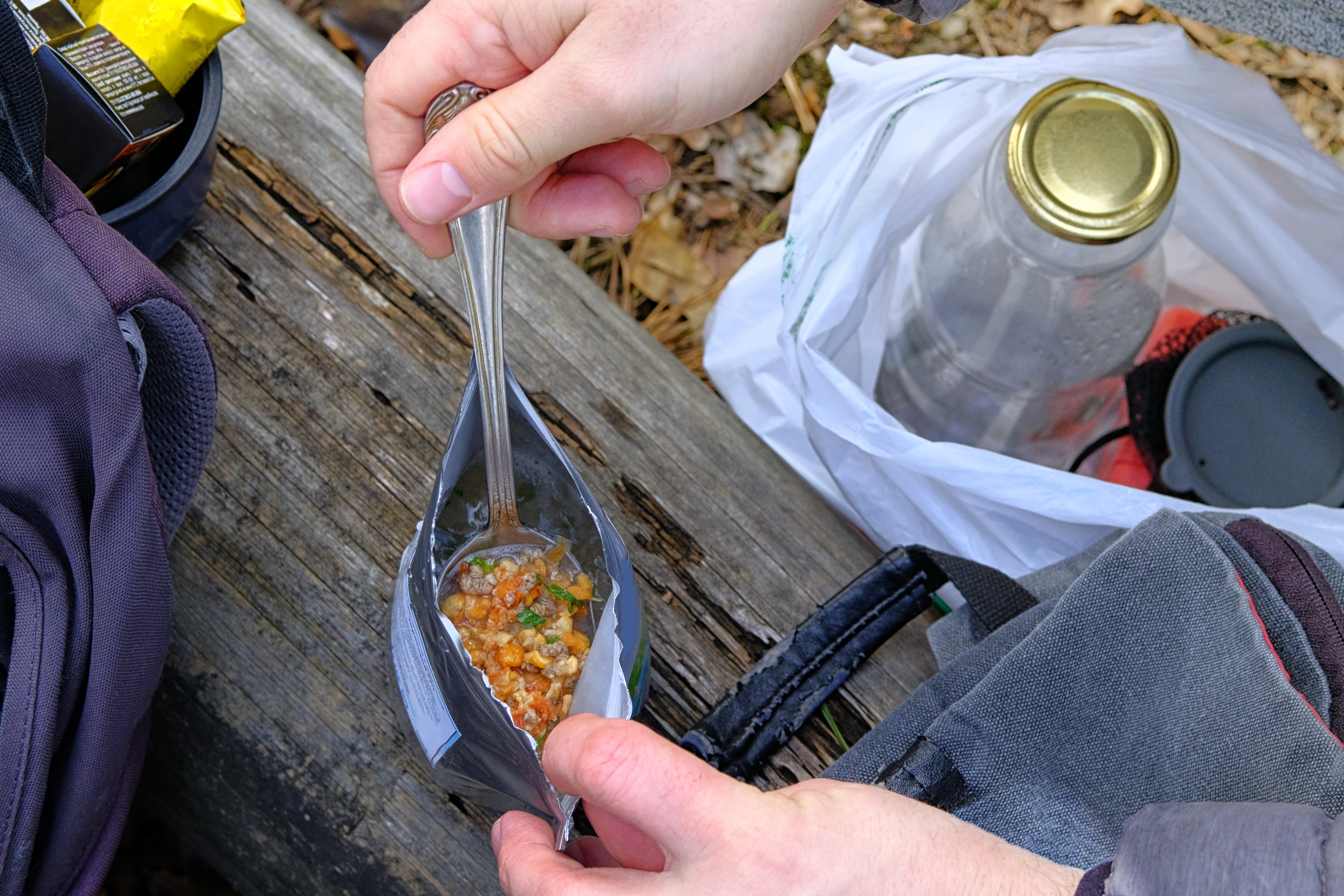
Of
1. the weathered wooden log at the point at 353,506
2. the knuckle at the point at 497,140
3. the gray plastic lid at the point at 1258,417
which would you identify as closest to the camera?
the knuckle at the point at 497,140

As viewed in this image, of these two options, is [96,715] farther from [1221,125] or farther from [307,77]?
[1221,125]

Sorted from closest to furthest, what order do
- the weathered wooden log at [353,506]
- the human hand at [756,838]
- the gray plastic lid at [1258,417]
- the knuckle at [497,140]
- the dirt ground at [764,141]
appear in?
the human hand at [756,838], the knuckle at [497,140], the weathered wooden log at [353,506], the gray plastic lid at [1258,417], the dirt ground at [764,141]

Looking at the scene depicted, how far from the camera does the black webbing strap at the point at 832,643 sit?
27.3 inches

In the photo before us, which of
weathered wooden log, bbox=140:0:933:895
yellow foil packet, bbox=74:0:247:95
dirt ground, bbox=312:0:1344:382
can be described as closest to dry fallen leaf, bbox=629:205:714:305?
dirt ground, bbox=312:0:1344:382

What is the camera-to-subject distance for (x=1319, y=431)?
3.43 feet

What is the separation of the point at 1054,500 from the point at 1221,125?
40cm

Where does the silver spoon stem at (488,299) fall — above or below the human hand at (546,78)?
below

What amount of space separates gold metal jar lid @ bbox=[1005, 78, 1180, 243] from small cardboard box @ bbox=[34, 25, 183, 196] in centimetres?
66

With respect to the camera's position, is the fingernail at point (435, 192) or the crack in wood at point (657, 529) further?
the crack in wood at point (657, 529)

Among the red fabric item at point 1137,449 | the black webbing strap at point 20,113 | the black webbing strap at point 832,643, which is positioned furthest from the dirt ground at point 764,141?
the black webbing strap at point 20,113

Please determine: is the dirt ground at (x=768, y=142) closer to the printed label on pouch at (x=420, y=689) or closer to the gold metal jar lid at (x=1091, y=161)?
the gold metal jar lid at (x=1091, y=161)

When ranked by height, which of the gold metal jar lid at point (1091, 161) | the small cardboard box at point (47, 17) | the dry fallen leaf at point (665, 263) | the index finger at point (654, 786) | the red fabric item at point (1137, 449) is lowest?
the red fabric item at point (1137, 449)

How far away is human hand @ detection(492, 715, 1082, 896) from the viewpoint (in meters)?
0.45

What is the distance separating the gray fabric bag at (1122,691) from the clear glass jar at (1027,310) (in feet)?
0.99
